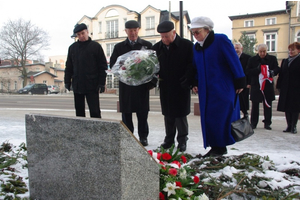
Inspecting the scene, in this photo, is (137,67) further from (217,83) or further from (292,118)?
(292,118)

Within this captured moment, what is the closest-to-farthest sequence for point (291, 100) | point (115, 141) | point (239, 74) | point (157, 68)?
1. point (115, 141)
2. point (239, 74)
3. point (157, 68)
4. point (291, 100)

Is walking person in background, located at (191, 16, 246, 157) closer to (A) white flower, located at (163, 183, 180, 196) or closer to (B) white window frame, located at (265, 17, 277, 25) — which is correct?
(A) white flower, located at (163, 183, 180, 196)

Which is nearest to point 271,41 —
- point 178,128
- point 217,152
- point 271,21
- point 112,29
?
point 271,21

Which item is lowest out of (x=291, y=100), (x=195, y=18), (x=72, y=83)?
(x=291, y=100)

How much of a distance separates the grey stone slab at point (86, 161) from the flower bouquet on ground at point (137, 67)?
1734 mm

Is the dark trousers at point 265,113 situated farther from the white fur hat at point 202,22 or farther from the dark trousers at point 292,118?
the white fur hat at point 202,22

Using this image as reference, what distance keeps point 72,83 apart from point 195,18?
241 cm

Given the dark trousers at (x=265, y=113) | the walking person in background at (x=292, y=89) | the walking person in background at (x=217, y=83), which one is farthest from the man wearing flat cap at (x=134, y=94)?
the walking person in background at (x=292, y=89)

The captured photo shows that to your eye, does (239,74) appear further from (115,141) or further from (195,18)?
(115,141)

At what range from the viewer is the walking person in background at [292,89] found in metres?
5.36

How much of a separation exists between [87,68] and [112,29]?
3449 cm

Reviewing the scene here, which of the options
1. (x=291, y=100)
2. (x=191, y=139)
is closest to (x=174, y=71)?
(x=191, y=139)

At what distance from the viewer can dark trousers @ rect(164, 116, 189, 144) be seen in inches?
156

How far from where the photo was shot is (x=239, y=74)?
131 inches
